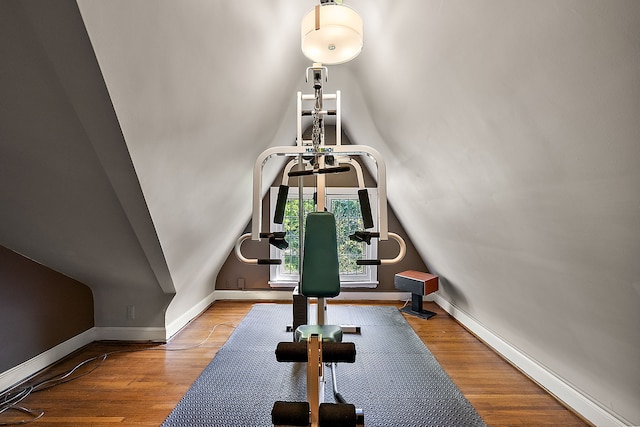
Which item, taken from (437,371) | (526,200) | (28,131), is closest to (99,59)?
(28,131)

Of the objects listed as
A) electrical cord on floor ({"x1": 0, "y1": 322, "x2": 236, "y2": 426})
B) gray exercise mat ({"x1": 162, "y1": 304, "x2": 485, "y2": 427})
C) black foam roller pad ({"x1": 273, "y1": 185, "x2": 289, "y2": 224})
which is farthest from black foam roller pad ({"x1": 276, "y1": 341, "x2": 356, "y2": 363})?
electrical cord on floor ({"x1": 0, "y1": 322, "x2": 236, "y2": 426})

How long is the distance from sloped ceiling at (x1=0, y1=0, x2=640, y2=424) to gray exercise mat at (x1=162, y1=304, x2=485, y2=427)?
2.33ft

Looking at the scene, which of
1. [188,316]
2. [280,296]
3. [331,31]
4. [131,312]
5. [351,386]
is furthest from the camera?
[280,296]

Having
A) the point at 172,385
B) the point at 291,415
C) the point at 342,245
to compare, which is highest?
the point at 342,245

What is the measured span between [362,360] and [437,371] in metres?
0.54

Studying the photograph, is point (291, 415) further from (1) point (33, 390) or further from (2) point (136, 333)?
(2) point (136, 333)

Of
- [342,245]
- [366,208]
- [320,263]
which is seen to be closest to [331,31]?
[366,208]

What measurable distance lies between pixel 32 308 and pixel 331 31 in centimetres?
259

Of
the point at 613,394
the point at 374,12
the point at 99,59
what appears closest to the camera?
the point at 99,59

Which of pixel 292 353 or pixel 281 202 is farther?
pixel 281 202

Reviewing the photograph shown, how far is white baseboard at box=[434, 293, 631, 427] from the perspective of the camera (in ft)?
5.27

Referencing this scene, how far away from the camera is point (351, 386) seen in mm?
2002

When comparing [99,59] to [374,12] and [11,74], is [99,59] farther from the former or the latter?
[374,12]

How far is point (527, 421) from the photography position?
1.70 metres
